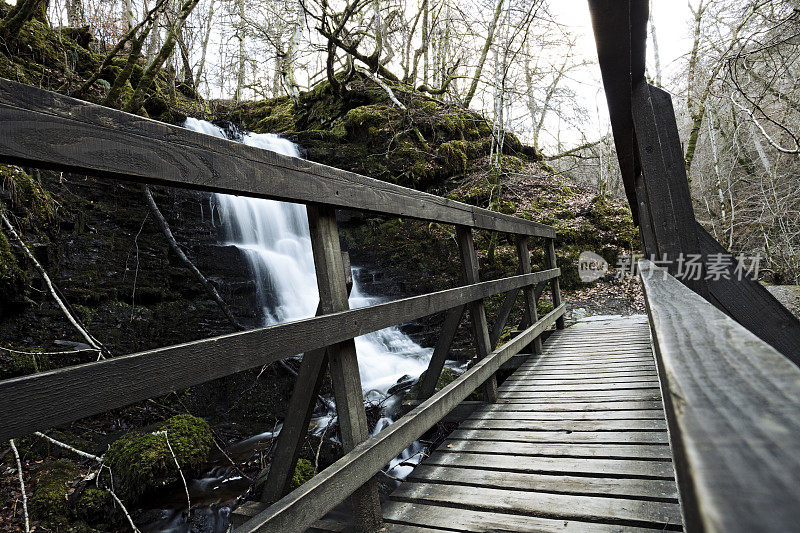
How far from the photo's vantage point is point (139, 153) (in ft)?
3.86

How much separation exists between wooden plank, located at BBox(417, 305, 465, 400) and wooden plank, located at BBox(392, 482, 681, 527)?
100 cm

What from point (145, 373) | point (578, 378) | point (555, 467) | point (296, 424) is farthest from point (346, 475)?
point (578, 378)

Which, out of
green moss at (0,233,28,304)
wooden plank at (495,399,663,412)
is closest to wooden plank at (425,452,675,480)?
wooden plank at (495,399,663,412)

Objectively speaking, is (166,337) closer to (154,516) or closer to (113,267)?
(113,267)

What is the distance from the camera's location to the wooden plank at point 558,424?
2721 mm

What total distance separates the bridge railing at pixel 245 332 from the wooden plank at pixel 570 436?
1.47 feet

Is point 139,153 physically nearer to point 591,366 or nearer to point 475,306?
point 475,306

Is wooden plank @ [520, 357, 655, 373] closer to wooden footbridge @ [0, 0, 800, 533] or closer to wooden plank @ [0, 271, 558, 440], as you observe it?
wooden footbridge @ [0, 0, 800, 533]

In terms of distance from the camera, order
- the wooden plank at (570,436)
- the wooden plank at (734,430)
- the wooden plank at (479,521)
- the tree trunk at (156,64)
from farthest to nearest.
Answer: the tree trunk at (156,64)
the wooden plank at (570,436)
the wooden plank at (479,521)
the wooden plank at (734,430)

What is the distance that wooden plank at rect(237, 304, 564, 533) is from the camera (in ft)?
4.77

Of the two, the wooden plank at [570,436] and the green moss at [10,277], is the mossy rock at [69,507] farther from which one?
the wooden plank at [570,436]

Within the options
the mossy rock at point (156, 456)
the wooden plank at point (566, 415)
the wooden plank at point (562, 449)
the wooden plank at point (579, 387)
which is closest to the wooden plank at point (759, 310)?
the wooden plank at point (562, 449)

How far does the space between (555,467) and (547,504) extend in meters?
0.39

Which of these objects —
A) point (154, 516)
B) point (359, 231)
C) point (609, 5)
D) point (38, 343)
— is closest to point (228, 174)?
point (609, 5)
